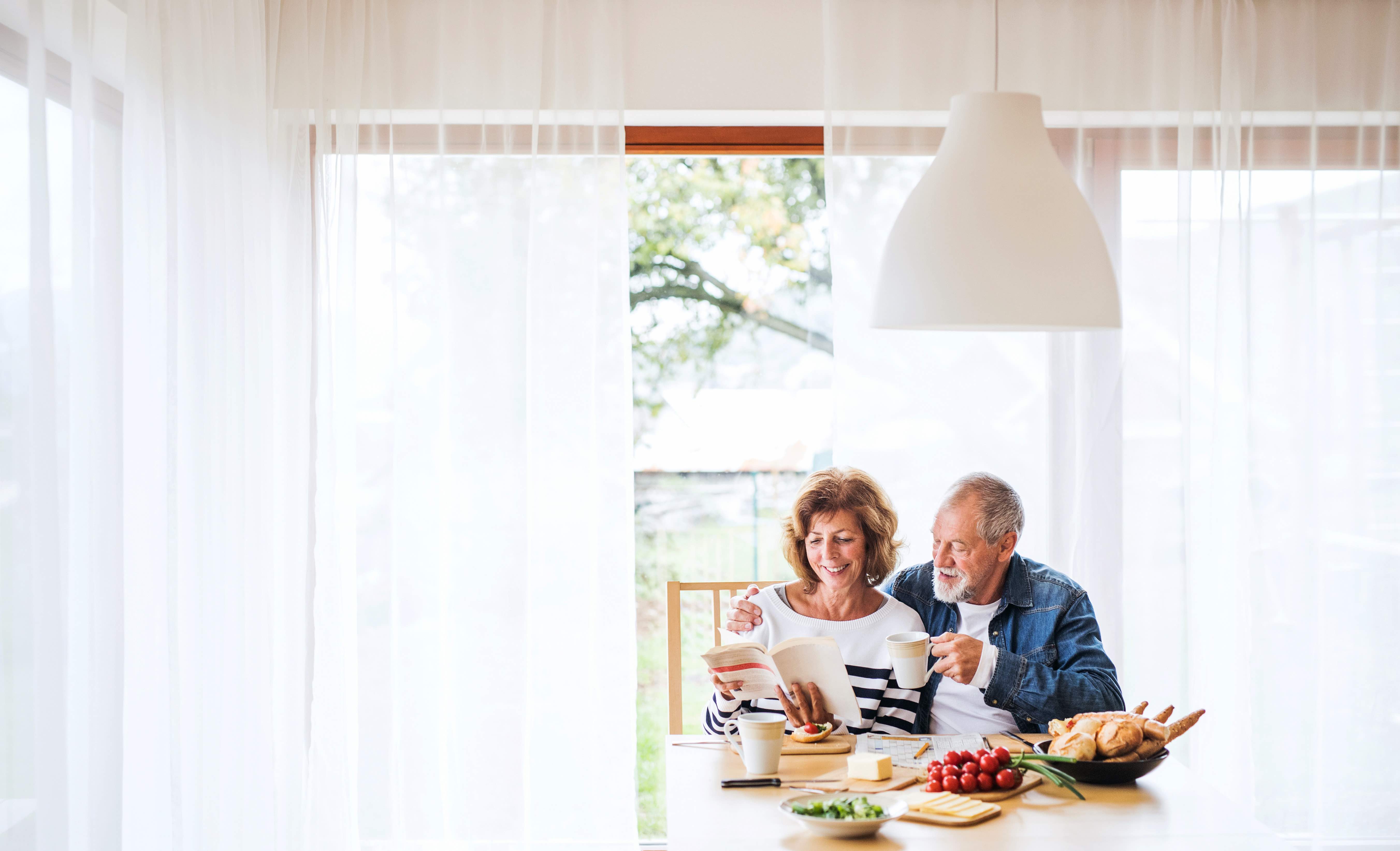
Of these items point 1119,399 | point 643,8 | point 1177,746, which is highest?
point 643,8

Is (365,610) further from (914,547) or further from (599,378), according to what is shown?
(914,547)

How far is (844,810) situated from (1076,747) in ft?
1.50

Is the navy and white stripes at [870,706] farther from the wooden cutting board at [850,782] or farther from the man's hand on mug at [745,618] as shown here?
the wooden cutting board at [850,782]

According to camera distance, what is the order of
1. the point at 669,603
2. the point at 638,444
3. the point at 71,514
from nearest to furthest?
the point at 71,514 < the point at 669,603 < the point at 638,444

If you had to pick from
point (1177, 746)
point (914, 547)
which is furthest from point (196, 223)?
point (1177, 746)

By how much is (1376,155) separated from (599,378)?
2.13 m

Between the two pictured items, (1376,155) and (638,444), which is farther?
(638,444)

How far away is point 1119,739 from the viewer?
5.27ft

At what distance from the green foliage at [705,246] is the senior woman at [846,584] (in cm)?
135

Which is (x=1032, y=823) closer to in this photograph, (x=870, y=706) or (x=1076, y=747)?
(x=1076, y=747)

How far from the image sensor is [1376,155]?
104 inches

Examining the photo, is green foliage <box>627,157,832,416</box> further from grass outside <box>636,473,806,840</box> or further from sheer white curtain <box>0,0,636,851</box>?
sheer white curtain <box>0,0,636,851</box>

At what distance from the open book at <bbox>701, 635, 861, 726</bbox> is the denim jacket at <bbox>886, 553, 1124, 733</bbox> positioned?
12.5 inches

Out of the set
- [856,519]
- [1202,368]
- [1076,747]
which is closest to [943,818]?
[1076,747]
